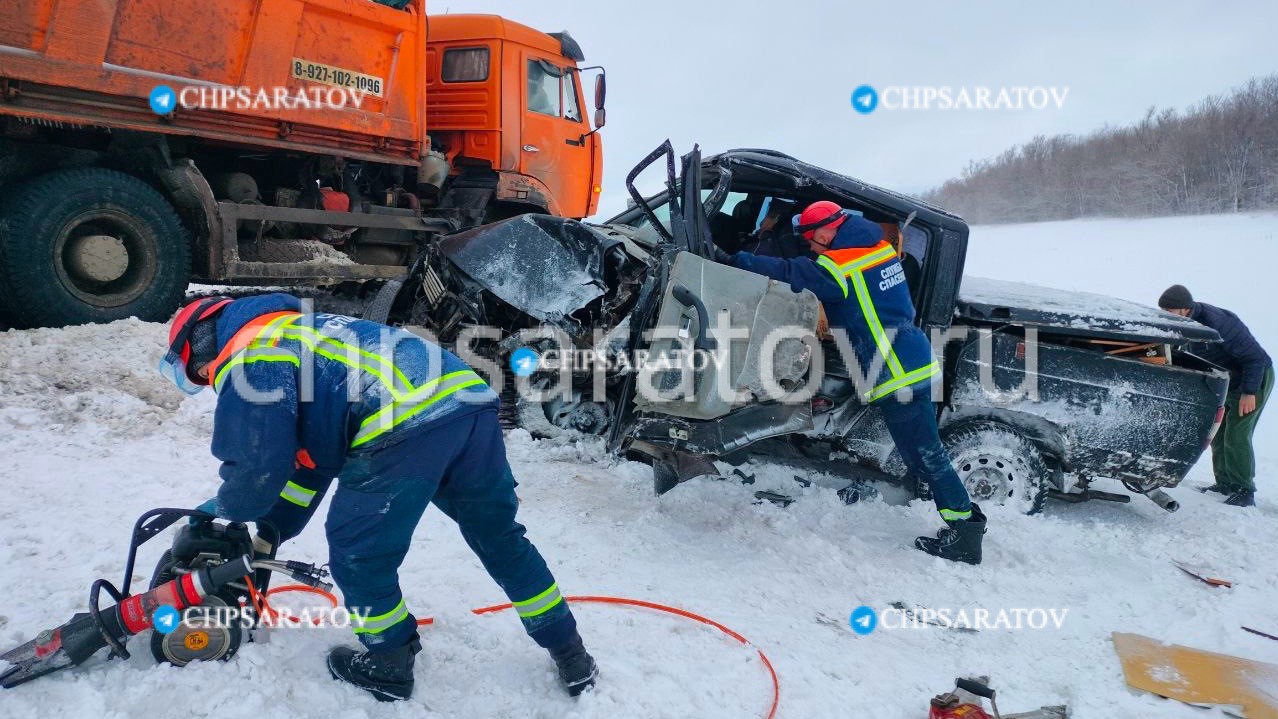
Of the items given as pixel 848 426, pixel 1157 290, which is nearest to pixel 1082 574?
pixel 848 426

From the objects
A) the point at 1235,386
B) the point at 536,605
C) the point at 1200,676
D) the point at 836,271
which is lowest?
the point at 1200,676

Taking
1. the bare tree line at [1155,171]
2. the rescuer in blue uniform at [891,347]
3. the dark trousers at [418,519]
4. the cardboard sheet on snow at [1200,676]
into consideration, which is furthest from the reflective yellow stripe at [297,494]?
the bare tree line at [1155,171]

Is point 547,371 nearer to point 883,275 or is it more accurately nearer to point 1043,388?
point 883,275

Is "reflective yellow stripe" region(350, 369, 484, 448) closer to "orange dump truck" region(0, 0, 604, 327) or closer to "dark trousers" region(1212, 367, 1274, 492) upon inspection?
"orange dump truck" region(0, 0, 604, 327)

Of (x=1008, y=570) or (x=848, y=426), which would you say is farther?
(x=848, y=426)

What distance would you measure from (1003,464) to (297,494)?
3457mm

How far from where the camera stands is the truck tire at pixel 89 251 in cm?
450

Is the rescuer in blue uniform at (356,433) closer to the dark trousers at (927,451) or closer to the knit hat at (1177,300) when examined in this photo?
the dark trousers at (927,451)

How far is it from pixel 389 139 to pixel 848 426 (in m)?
4.46

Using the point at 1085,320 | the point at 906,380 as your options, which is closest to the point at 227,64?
the point at 906,380

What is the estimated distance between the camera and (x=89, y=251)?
475 centimetres

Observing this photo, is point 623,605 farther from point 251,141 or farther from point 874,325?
point 251,141

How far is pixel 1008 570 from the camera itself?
11.6ft

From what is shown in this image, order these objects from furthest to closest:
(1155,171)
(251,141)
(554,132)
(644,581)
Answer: (1155,171) → (554,132) → (251,141) → (644,581)
